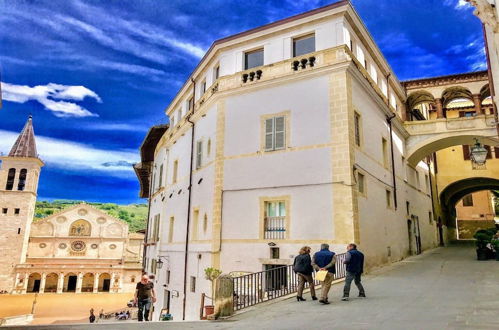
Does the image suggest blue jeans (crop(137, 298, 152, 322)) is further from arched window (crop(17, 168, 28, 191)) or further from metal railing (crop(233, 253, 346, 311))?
arched window (crop(17, 168, 28, 191))

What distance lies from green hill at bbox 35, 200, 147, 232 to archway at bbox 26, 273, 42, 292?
4507 cm

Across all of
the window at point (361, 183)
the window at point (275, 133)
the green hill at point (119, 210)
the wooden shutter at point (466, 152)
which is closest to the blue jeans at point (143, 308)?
the window at point (275, 133)

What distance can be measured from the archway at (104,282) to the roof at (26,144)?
2438 cm

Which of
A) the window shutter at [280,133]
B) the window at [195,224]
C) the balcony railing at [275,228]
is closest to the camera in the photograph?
the balcony railing at [275,228]

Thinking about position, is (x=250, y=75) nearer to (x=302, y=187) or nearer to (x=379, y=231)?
(x=302, y=187)

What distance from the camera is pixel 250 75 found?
58.4 feet

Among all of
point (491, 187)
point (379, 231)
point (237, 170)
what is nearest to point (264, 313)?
point (237, 170)

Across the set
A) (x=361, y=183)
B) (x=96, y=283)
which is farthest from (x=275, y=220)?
(x=96, y=283)

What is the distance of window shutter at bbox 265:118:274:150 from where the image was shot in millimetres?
16500

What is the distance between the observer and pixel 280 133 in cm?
1638

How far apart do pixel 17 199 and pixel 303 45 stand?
60119 millimetres

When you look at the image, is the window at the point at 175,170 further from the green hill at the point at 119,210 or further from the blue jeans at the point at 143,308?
the green hill at the point at 119,210

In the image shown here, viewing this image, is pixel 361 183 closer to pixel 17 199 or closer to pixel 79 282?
pixel 79 282

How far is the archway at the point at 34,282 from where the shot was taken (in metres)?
55.9
